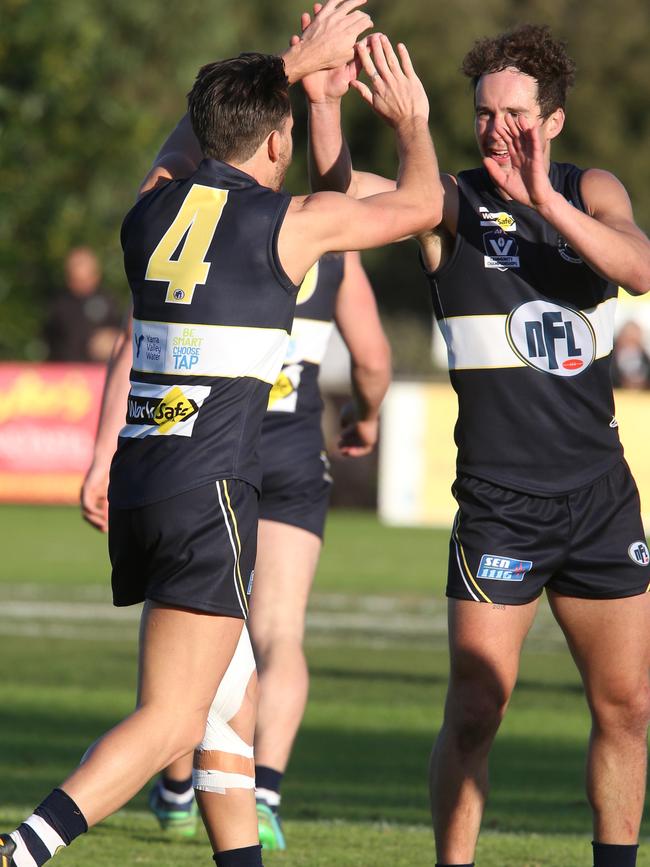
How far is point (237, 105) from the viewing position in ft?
15.1

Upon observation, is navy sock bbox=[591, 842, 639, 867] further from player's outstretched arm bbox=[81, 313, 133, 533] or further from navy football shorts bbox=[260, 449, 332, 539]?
navy football shorts bbox=[260, 449, 332, 539]

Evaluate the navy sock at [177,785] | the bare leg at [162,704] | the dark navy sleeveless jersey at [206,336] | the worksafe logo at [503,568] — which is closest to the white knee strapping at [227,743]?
the bare leg at [162,704]

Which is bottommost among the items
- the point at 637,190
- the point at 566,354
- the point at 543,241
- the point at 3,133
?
the point at 637,190

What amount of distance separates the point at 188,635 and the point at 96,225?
1176 inches

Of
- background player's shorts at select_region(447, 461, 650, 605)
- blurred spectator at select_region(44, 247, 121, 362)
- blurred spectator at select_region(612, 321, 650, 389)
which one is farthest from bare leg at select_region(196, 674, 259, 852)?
blurred spectator at select_region(612, 321, 650, 389)

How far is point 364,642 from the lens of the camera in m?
12.0

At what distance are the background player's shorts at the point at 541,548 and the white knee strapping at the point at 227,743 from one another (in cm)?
65

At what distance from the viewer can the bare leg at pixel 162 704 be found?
4406 mm

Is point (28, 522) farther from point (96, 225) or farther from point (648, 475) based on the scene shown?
point (96, 225)

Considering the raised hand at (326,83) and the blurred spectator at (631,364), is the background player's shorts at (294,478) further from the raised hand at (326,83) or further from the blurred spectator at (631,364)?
the blurred spectator at (631,364)

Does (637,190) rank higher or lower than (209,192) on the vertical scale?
lower

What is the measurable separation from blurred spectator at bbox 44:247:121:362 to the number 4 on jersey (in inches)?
637

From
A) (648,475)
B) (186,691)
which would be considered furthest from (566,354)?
(648,475)

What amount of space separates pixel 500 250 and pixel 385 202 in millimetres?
442
